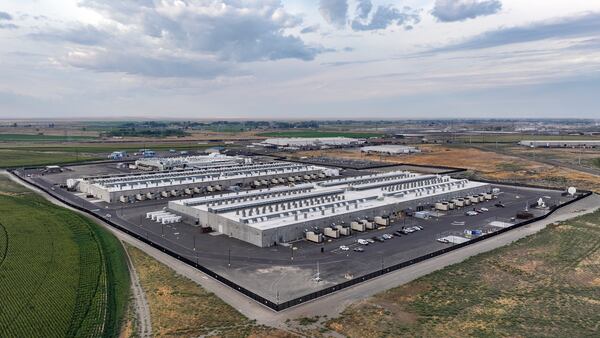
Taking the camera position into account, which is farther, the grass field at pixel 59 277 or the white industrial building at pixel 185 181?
the white industrial building at pixel 185 181

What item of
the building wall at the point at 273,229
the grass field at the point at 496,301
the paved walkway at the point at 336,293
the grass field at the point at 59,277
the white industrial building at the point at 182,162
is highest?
the white industrial building at the point at 182,162

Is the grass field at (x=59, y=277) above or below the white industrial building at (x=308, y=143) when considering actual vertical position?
below

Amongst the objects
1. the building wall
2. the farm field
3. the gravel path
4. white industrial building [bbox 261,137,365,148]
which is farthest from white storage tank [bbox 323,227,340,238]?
white industrial building [bbox 261,137,365,148]

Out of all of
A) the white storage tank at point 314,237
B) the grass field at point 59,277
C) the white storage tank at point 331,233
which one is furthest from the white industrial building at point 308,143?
the white storage tank at point 314,237

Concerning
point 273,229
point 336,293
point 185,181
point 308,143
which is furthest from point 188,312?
point 308,143

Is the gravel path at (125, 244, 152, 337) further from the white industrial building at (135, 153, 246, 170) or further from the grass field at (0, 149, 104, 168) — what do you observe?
the grass field at (0, 149, 104, 168)

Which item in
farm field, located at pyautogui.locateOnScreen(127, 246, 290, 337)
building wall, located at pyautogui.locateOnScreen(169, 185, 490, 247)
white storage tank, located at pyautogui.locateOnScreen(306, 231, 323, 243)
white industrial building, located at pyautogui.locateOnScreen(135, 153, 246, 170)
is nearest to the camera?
farm field, located at pyautogui.locateOnScreen(127, 246, 290, 337)

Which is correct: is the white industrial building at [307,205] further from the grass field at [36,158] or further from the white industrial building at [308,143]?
the white industrial building at [308,143]

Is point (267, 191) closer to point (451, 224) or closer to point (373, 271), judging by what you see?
point (451, 224)
